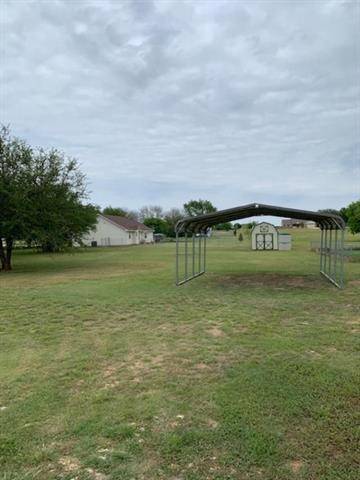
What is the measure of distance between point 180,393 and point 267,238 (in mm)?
29357

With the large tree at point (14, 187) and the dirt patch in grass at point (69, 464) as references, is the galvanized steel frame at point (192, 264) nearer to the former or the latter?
the large tree at point (14, 187)

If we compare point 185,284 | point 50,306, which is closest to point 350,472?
point 50,306

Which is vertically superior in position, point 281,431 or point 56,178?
point 56,178

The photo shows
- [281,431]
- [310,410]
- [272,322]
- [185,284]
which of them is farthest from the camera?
[185,284]

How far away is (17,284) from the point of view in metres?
11.6

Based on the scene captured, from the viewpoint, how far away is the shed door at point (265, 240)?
1248 inches

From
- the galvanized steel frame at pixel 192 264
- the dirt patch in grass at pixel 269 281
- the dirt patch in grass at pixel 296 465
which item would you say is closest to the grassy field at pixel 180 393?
the dirt patch in grass at pixel 296 465

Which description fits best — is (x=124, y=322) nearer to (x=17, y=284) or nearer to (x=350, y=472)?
(x=350, y=472)

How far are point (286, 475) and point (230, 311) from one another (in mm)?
4904

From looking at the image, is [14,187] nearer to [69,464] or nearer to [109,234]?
[69,464]

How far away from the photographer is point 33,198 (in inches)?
607

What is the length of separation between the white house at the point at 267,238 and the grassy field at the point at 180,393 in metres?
24.2

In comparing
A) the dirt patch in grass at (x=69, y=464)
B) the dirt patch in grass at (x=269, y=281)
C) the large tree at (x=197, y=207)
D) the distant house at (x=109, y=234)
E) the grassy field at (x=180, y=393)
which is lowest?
the dirt patch in grass at (x=69, y=464)

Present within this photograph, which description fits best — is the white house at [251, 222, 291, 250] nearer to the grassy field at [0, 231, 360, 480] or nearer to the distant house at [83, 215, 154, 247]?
the distant house at [83, 215, 154, 247]
